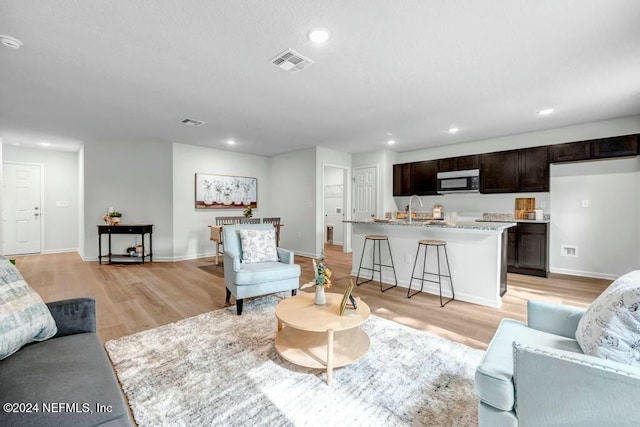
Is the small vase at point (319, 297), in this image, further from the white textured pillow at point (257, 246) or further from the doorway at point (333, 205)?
the doorway at point (333, 205)

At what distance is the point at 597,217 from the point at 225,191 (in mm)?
6993

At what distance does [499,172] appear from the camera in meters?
5.24

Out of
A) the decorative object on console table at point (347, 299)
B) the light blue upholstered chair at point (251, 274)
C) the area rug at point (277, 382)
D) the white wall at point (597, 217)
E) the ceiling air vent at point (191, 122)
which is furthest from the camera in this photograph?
the ceiling air vent at point (191, 122)

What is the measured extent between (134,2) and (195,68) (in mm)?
876

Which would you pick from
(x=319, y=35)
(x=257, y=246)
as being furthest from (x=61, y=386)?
(x=319, y=35)

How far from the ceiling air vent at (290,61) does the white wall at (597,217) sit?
4701 millimetres

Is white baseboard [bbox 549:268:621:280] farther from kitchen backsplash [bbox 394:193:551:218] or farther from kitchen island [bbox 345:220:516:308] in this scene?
kitchen island [bbox 345:220:516:308]

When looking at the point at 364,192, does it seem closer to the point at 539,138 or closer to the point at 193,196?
the point at 539,138

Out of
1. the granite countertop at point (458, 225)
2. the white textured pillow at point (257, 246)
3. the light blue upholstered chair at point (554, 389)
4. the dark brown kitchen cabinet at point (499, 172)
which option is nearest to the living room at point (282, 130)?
the dark brown kitchen cabinet at point (499, 172)

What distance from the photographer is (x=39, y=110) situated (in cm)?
386

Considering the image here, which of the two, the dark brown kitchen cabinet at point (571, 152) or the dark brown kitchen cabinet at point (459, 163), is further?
the dark brown kitchen cabinet at point (459, 163)

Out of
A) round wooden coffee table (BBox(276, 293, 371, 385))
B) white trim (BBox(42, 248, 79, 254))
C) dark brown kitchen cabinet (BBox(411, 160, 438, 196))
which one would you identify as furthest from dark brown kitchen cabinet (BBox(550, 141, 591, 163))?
white trim (BBox(42, 248, 79, 254))

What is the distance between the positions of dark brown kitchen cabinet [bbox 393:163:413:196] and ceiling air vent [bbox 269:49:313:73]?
4.46 metres

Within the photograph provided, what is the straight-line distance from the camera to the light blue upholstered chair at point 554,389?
3.05 ft
